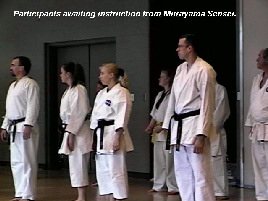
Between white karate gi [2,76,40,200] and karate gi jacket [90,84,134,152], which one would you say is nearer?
karate gi jacket [90,84,134,152]

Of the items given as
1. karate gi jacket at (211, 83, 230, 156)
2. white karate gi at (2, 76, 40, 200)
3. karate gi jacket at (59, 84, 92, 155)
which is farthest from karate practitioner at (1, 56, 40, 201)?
karate gi jacket at (211, 83, 230, 156)

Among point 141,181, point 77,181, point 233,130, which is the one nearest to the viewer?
point 77,181

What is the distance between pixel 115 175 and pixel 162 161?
204 cm

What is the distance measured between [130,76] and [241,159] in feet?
7.66

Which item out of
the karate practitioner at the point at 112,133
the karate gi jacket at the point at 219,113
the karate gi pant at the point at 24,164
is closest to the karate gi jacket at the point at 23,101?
the karate gi pant at the point at 24,164

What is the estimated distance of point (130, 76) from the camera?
9.40m

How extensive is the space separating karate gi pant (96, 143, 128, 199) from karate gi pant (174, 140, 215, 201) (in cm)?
99

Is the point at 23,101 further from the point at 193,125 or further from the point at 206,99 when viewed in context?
the point at 206,99

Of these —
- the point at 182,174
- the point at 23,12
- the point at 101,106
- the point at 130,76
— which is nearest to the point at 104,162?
the point at 101,106

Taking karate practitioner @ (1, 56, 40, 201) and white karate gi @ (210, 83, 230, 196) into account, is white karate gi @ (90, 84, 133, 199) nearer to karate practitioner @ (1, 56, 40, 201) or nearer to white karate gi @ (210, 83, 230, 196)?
karate practitioner @ (1, 56, 40, 201)

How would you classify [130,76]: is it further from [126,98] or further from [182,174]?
[182,174]

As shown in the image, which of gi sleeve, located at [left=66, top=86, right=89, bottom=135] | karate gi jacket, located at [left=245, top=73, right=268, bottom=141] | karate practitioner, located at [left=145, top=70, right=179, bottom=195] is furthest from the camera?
karate practitioner, located at [left=145, top=70, right=179, bottom=195]

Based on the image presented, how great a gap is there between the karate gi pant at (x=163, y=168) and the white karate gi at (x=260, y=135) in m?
1.50

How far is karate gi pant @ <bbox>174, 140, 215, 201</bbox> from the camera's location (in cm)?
499
